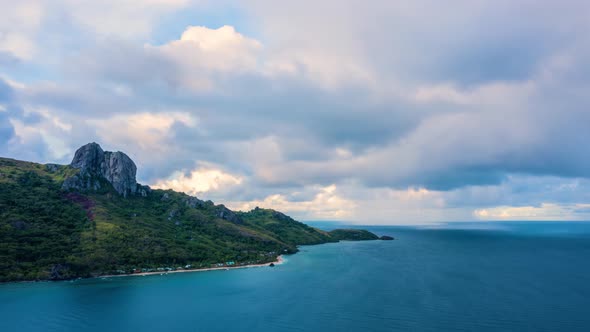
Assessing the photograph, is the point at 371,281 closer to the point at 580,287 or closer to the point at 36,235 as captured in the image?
the point at 580,287

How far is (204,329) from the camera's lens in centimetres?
9525

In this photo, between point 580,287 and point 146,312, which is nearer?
point 146,312

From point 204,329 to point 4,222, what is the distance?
500 feet

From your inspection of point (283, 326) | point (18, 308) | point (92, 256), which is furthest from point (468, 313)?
point (92, 256)

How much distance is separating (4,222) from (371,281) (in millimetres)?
194744

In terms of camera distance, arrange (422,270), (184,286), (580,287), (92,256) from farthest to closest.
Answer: (422,270), (92,256), (184,286), (580,287)

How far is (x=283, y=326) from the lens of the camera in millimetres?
96125

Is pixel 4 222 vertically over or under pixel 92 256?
over

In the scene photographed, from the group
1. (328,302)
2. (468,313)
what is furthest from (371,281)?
(468,313)

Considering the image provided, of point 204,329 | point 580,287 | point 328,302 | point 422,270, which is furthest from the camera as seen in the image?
point 422,270

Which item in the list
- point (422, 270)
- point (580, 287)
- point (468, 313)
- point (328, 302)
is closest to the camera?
point (468, 313)

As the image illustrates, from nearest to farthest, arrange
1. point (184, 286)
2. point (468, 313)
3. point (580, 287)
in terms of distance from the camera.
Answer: point (468, 313)
point (580, 287)
point (184, 286)

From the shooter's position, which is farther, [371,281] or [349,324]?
[371,281]

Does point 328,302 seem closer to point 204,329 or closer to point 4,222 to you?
point 204,329
